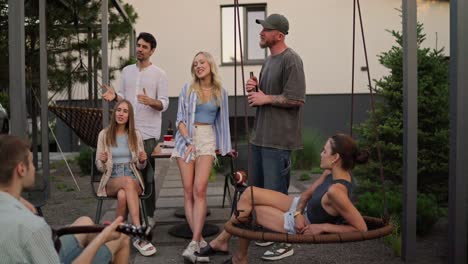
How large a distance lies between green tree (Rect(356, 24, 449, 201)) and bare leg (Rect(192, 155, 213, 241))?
194 centimetres

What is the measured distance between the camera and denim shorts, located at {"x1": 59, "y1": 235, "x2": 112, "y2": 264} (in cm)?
245

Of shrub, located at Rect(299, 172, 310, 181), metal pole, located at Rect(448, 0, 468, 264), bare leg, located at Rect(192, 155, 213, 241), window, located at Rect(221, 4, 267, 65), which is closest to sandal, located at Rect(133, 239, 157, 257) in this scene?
bare leg, located at Rect(192, 155, 213, 241)

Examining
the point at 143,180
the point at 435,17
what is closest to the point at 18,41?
the point at 143,180

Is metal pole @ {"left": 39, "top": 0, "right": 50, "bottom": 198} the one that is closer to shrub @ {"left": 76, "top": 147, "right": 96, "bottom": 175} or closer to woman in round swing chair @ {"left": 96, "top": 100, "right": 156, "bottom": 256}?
shrub @ {"left": 76, "top": 147, "right": 96, "bottom": 175}

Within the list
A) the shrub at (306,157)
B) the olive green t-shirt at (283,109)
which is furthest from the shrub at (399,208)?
the shrub at (306,157)

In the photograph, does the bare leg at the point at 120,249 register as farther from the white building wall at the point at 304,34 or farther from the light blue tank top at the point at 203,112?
the white building wall at the point at 304,34

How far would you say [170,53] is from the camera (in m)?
12.0

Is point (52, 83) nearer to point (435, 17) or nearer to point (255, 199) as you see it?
point (255, 199)

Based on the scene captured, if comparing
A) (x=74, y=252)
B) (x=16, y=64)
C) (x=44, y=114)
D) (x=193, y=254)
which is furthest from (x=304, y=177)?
(x=74, y=252)

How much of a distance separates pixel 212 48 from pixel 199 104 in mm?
7870

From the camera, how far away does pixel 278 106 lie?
3861mm

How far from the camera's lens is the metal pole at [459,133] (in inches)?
141

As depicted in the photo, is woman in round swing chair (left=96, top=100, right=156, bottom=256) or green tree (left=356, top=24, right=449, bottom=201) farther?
green tree (left=356, top=24, right=449, bottom=201)

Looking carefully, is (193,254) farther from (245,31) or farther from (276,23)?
(245,31)
